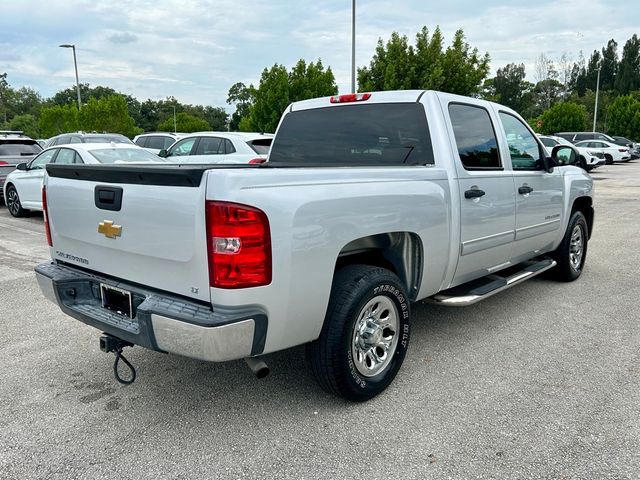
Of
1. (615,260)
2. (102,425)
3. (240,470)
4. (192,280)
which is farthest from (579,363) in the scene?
(615,260)

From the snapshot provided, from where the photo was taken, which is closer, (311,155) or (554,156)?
(311,155)

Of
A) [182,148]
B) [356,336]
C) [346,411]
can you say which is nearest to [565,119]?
[182,148]

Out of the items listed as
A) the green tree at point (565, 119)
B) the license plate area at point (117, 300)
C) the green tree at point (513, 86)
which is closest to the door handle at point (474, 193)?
the license plate area at point (117, 300)

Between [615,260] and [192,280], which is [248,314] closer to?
[192,280]

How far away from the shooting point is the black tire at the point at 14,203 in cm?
1140

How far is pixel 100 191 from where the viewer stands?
10.1 feet

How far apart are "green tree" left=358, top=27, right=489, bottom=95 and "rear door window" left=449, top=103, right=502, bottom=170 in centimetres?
2022

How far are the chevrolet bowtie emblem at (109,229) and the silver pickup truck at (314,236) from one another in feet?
0.04

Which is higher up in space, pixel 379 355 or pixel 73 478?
pixel 379 355

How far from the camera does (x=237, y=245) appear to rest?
2543 millimetres

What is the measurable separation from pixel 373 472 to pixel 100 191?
2115 millimetres

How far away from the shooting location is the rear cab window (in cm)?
399

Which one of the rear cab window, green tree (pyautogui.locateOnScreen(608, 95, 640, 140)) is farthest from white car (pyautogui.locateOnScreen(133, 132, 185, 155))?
green tree (pyautogui.locateOnScreen(608, 95, 640, 140))

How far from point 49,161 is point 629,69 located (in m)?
94.3
